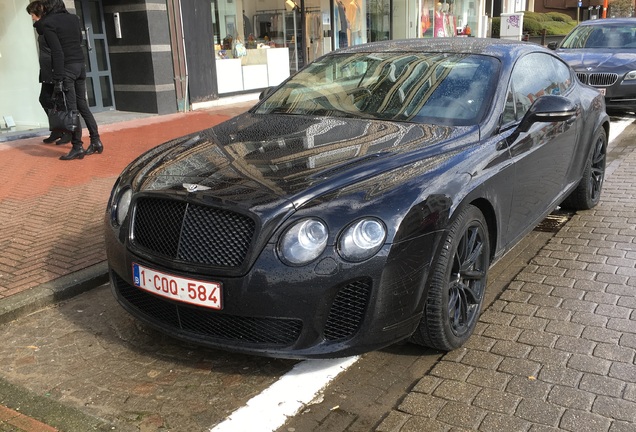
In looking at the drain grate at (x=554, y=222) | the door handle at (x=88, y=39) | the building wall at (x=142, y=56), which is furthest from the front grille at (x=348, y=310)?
the door handle at (x=88, y=39)

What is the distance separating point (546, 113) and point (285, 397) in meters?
2.37

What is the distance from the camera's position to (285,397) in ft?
9.91

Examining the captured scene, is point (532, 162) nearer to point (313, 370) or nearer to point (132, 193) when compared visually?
point (313, 370)

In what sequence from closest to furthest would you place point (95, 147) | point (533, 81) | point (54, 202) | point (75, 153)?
point (533, 81)
point (54, 202)
point (75, 153)
point (95, 147)

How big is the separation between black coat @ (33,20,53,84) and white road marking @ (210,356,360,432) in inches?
257

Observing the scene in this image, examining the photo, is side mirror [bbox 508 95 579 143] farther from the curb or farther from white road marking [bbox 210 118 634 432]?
the curb

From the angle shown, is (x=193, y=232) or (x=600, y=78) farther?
(x=600, y=78)

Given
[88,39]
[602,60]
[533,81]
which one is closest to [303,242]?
[533,81]

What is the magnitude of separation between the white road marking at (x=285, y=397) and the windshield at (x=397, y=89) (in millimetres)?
1602

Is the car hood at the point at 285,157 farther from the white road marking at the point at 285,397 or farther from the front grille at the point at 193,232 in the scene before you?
the white road marking at the point at 285,397

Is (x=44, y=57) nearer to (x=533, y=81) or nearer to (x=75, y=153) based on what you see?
(x=75, y=153)

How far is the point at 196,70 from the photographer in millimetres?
13164

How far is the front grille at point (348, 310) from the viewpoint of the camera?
279 cm

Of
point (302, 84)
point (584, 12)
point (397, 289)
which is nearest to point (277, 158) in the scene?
point (397, 289)
